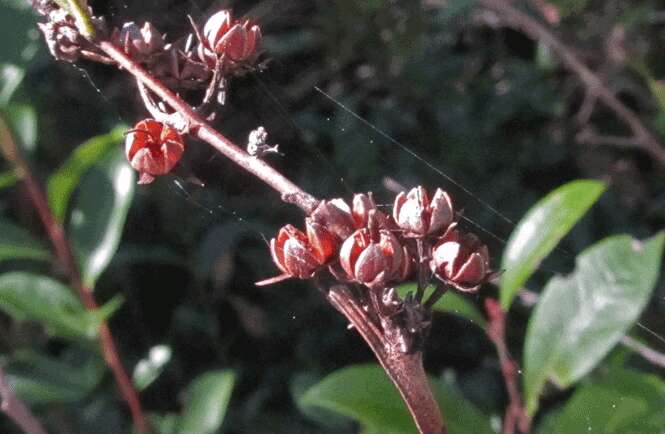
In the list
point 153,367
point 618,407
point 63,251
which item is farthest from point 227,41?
point 153,367

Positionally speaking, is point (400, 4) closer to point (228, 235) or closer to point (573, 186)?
point (228, 235)

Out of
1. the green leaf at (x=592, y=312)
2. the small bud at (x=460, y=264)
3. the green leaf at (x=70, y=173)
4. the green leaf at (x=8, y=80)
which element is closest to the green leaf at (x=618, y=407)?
the green leaf at (x=592, y=312)

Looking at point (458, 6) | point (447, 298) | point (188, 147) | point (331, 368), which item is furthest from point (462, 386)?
point (188, 147)

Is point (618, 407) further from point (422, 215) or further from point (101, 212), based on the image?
point (101, 212)

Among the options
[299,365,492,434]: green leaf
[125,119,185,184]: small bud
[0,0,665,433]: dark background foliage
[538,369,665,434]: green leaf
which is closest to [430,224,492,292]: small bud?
[125,119,185,184]: small bud

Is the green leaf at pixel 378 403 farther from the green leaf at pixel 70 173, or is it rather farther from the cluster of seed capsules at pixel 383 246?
the cluster of seed capsules at pixel 383 246

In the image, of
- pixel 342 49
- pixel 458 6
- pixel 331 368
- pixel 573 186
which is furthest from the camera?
pixel 342 49
